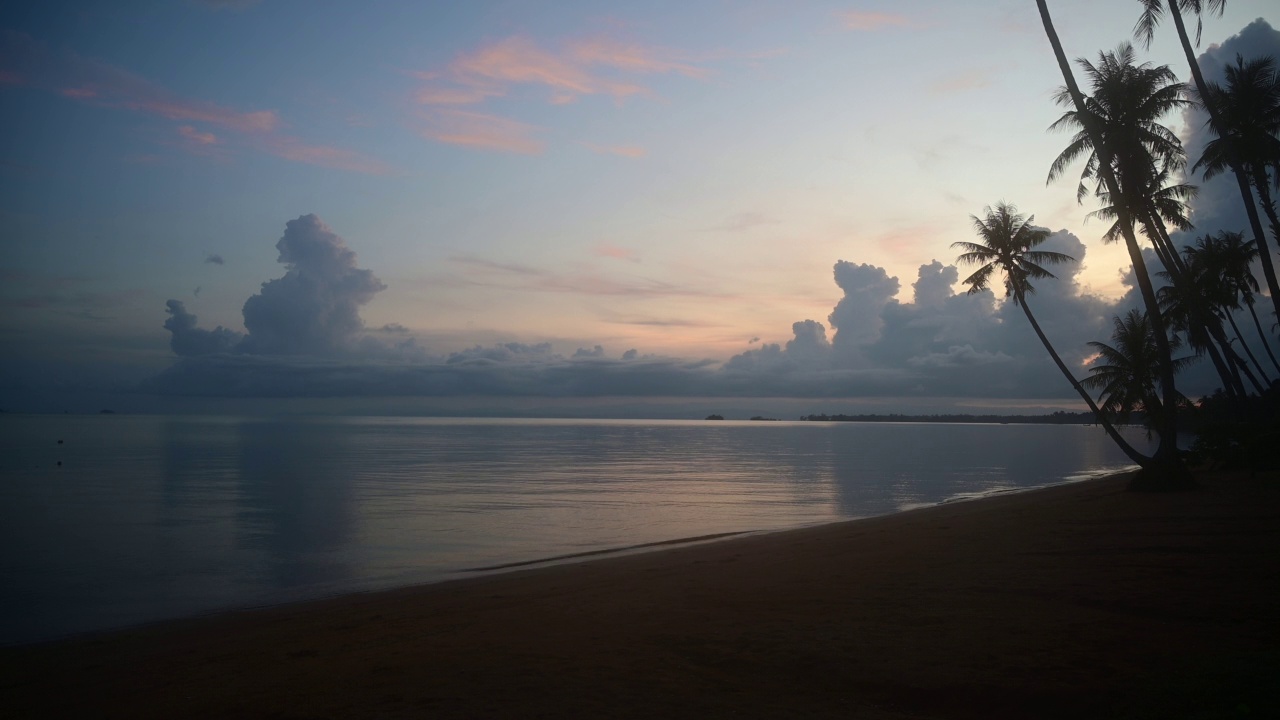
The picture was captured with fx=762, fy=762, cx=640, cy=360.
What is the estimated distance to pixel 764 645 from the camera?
8.78m

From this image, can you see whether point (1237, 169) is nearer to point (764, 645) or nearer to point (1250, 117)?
A: point (1250, 117)

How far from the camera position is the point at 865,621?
961 centimetres

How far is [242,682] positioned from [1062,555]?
12.9 metres

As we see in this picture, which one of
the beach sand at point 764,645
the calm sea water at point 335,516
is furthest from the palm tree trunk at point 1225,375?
the beach sand at point 764,645

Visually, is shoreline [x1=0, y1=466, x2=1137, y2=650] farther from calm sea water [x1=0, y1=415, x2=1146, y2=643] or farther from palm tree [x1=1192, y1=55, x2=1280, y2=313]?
palm tree [x1=1192, y1=55, x2=1280, y2=313]

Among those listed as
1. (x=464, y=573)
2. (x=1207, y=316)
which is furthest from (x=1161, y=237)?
(x=464, y=573)

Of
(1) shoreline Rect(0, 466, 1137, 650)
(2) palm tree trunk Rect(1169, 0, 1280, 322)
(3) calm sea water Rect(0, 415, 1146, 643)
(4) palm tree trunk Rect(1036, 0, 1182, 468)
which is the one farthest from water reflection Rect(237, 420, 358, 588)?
(2) palm tree trunk Rect(1169, 0, 1280, 322)

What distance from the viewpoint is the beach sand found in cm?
696

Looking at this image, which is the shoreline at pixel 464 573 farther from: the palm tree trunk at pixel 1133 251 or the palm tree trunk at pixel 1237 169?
the palm tree trunk at pixel 1237 169

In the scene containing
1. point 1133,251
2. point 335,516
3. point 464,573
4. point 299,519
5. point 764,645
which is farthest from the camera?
point 335,516

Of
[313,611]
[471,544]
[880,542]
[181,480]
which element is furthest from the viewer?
[181,480]

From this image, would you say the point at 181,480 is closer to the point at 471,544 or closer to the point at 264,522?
the point at 264,522

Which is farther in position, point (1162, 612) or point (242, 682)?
A: point (1162, 612)

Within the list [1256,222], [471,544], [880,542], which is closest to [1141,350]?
[1256,222]
